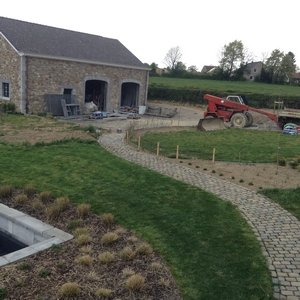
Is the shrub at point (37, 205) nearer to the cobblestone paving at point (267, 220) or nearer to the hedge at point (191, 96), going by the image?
the cobblestone paving at point (267, 220)

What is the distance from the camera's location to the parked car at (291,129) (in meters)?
23.7

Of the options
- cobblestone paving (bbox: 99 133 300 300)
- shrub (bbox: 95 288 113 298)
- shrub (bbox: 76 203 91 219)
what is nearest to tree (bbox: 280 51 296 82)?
cobblestone paving (bbox: 99 133 300 300)

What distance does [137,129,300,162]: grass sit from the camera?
15438mm

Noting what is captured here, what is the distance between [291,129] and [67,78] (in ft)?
51.4

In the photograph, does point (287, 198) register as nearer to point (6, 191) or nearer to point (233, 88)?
point (6, 191)

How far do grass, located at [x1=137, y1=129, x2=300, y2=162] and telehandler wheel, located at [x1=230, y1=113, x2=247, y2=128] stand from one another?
5.83 feet

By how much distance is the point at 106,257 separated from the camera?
21.6ft

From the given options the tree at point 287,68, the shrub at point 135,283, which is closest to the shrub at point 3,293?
the shrub at point 135,283

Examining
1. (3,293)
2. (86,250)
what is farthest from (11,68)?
(3,293)

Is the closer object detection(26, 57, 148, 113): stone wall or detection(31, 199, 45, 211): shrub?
detection(31, 199, 45, 211): shrub

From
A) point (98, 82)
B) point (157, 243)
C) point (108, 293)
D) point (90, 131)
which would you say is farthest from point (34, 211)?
point (98, 82)

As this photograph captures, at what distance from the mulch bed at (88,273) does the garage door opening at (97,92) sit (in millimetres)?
24686

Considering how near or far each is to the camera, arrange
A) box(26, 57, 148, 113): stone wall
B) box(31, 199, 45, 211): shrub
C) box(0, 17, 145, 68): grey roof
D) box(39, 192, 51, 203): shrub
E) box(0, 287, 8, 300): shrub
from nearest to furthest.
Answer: box(0, 287, 8, 300): shrub → box(31, 199, 45, 211): shrub → box(39, 192, 51, 203): shrub → box(26, 57, 148, 113): stone wall → box(0, 17, 145, 68): grey roof

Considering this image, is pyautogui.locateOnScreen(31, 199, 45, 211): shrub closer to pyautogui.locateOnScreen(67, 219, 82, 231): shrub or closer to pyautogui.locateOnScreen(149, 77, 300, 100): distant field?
pyautogui.locateOnScreen(67, 219, 82, 231): shrub
